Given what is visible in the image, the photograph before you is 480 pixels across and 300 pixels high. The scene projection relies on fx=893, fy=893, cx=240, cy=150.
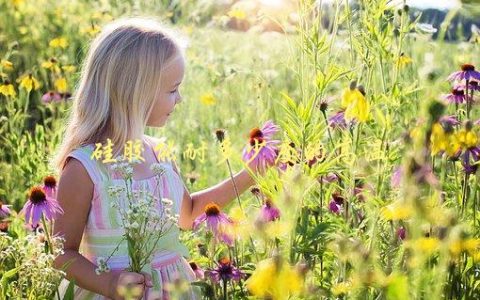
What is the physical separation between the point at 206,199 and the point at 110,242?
324mm

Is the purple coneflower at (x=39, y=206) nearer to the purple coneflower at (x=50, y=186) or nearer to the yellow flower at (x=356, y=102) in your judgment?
the purple coneflower at (x=50, y=186)

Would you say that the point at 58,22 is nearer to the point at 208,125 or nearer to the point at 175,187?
the point at 208,125

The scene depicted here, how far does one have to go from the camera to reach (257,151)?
1825mm

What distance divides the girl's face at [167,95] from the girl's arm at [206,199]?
0.24 meters

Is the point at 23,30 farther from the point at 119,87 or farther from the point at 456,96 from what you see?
the point at 456,96

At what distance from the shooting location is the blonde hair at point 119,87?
202 cm

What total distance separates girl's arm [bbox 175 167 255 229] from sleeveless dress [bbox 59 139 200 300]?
17 centimetres

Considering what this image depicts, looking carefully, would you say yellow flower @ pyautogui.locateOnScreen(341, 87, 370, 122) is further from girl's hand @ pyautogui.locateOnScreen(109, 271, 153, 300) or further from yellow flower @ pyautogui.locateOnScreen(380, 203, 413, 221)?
girl's hand @ pyautogui.locateOnScreen(109, 271, 153, 300)

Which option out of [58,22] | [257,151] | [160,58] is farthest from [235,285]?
[58,22]

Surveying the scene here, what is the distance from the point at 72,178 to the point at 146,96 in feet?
0.81

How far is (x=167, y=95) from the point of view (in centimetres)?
205

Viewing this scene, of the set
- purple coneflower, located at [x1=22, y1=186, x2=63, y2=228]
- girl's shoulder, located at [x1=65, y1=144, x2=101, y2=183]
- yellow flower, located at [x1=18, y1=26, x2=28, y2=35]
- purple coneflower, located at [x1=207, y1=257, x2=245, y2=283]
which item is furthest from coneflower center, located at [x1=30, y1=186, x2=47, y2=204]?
yellow flower, located at [x1=18, y1=26, x2=28, y2=35]

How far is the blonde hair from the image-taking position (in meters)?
2.02

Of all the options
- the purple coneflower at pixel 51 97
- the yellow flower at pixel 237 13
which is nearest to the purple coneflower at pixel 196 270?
the purple coneflower at pixel 51 97
